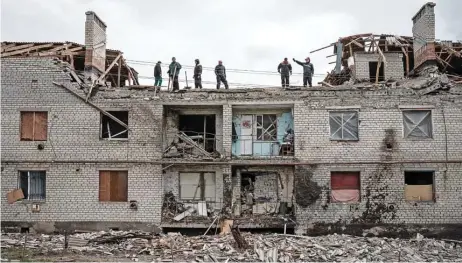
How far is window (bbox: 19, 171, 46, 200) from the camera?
22062 millimetres

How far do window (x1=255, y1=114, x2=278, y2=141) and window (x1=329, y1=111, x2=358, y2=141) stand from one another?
101 inches

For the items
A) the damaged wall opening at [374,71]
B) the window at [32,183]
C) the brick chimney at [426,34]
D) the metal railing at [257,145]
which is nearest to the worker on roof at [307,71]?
the metal railing at [257,145]

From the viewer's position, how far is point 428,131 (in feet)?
71.6

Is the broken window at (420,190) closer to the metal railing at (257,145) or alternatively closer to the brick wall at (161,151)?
the brick wall at (161,151)

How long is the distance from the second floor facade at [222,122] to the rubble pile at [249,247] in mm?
3423

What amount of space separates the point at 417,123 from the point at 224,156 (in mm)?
8393

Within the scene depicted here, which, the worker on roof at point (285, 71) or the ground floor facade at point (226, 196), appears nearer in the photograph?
the ground floor facade at point (226, 196)

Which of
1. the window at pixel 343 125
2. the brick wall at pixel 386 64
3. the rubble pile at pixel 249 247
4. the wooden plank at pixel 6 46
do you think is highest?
the wooden plank at pixel 6 46

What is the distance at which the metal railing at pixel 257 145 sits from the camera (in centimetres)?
2273

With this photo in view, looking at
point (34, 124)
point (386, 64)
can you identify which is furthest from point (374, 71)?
point (34, 124)

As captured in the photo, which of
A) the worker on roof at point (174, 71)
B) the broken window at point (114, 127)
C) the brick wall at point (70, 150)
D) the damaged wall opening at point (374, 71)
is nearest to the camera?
the brick wall at point (70, 150)

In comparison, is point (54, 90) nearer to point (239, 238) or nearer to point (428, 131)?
point (239, 238)

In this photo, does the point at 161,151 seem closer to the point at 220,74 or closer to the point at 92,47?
the point at 220,74

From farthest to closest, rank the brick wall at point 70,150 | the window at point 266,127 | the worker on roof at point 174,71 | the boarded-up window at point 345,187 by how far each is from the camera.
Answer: the worker on roof at point 174,71, the window at point 266,127, the brick wall at point 70,150, the boarded-up window at point 345,187
